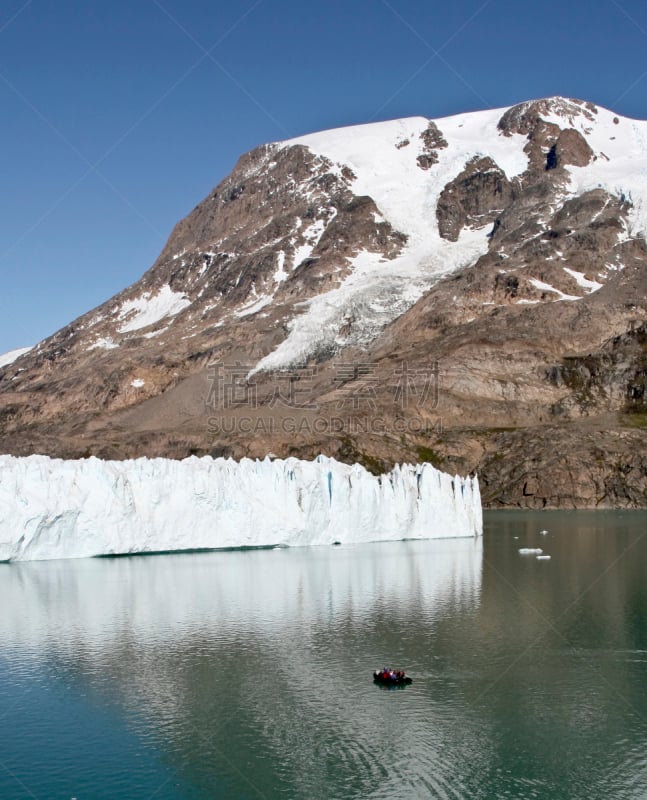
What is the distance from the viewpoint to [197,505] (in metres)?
69.4

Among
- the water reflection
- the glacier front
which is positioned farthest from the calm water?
the glacier front

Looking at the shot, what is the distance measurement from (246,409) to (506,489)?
64.3 m

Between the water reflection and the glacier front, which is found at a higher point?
the glacier front

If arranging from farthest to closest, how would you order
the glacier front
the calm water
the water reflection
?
the glacier front, the water reflection, the calm water

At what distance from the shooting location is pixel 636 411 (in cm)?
17250

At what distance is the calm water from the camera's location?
25.3 metres

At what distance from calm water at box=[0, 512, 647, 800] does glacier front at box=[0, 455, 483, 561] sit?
4.61 metres

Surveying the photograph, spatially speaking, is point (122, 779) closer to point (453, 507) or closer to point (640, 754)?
point (640, 754)

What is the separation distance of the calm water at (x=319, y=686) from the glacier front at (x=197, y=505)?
4614mm

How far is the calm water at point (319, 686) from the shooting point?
25.3 metres

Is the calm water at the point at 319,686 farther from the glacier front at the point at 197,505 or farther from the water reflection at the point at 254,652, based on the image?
the glacier front at the point at 197,505

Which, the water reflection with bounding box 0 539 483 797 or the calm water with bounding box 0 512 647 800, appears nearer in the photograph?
the calm water with bounding box 0 512 647 800

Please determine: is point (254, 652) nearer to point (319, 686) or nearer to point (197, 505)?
point (319, 686)

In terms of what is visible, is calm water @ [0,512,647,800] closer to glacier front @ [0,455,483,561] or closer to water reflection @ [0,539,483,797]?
water reflection @ [0,539,483,797]
